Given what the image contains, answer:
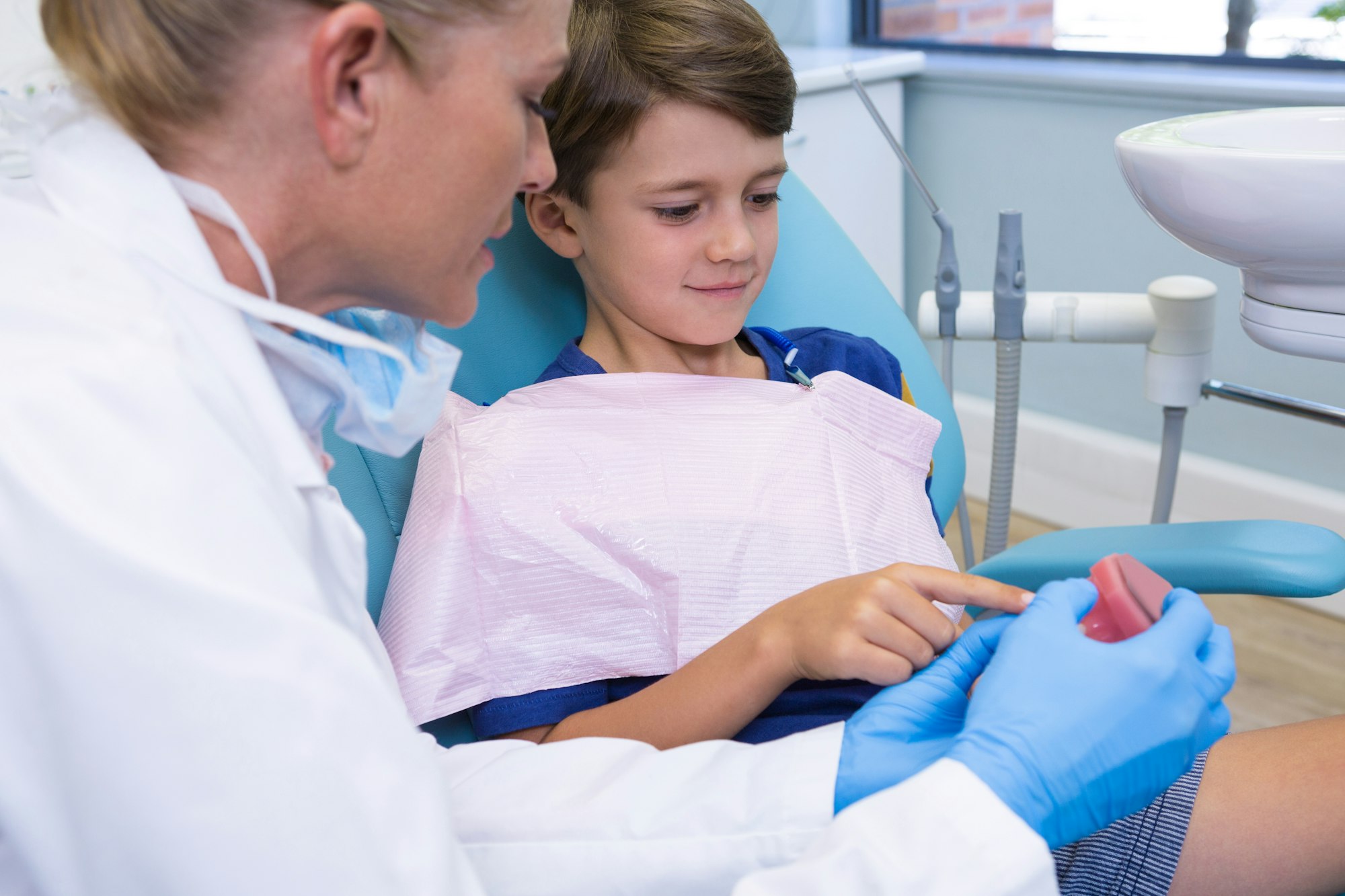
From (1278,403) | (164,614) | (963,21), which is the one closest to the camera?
(164,614)

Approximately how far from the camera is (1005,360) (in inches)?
55.2

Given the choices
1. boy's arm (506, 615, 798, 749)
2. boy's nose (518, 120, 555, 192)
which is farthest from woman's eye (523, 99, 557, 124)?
boy's arm (506, 615, 798, 749)

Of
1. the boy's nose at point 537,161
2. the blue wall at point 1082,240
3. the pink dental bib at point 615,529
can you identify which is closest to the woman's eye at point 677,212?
the pink dental bib at point 615,529

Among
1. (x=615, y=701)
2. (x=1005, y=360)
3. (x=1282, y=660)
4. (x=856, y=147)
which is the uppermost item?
(x=856, y=147)

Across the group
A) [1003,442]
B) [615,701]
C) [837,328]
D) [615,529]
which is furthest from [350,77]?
[1003,442]

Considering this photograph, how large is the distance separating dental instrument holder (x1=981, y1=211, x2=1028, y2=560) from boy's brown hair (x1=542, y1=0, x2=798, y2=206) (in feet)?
1.28

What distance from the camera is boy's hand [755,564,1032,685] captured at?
820mm

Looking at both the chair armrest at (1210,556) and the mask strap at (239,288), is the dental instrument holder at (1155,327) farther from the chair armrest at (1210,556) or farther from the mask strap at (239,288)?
the mask strap at (239,288)

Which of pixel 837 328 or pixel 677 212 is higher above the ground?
pixel 677 212

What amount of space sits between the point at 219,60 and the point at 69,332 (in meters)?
0.17

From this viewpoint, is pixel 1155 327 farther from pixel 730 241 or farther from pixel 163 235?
pixel 163 235

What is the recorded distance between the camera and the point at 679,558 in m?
0.96

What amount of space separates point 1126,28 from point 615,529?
1811 millimetres

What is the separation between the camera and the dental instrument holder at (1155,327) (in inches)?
51.9
